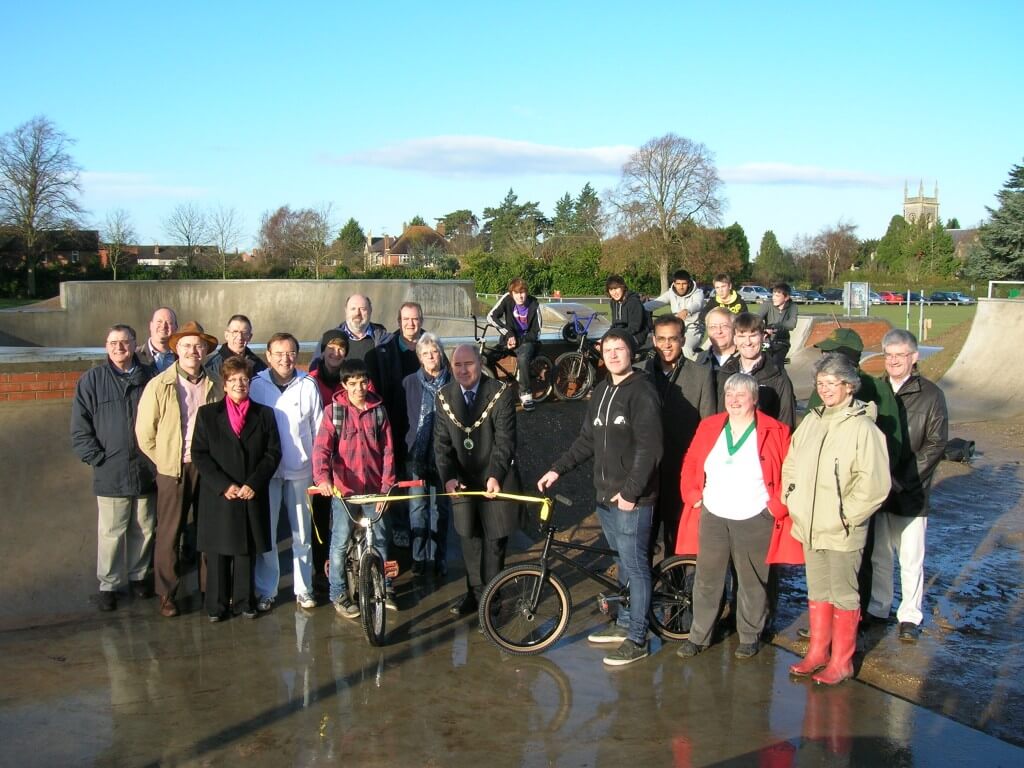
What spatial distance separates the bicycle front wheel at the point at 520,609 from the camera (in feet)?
17.1

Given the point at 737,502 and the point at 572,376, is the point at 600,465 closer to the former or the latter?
the point at 737,502

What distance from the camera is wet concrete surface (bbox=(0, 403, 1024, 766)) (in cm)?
412

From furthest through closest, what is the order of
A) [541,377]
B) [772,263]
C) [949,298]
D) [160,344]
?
[772,263]
[949,298]
[541,377]
[160,344]

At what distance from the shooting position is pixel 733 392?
4.96 metres

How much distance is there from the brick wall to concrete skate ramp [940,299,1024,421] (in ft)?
41.9

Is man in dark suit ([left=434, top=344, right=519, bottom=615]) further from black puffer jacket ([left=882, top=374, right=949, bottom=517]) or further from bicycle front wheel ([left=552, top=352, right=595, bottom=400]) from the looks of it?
bicycle front wheel ([left=552, top=352, right=595, bottom=400])

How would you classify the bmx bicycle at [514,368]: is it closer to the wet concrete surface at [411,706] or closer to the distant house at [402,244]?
the wet concrete surface at [411,706]

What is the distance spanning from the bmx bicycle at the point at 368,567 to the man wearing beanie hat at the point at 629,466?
3.68 ft

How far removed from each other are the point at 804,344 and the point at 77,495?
17.8 metres

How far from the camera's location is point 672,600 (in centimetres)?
550

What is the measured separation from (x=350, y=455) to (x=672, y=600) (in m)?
2.23

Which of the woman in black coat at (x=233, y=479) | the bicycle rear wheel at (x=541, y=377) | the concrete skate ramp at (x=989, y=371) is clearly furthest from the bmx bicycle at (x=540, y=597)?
the concrete skate ramp at (x=989, y=371)

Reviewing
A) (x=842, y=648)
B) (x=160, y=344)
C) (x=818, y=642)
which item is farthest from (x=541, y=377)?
(x=842, y=648)

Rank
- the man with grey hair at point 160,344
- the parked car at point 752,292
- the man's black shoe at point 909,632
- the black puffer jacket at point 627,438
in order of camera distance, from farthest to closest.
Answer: the parked car at point 752,292, the man with grey hair at point 160,344, the man's black shoe at point 909,632, the black puffer jacket at point 627,438
